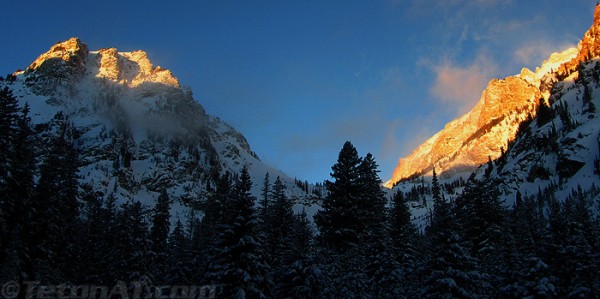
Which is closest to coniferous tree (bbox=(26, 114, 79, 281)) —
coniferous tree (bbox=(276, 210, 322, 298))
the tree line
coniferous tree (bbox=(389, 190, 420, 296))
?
the tree line

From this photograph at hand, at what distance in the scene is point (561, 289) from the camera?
31328 mm

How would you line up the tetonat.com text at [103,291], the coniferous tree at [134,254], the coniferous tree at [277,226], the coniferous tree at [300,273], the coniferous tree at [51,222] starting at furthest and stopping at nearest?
1. the coniferous tree at [134,254]
2. the coniferous tree at [277,226]
3. the coniferous tree at [51,222]
4. the tetonat.com text at [103,291]
5. the coniferous tree at [300,273]

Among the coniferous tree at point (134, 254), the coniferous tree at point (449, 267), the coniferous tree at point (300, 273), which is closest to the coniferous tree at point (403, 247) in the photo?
the coniferous tree at point (449, 267)

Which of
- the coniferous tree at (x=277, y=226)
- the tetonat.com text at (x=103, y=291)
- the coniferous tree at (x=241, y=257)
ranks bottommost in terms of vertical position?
the tetonat.com text at (x=103, y=291)

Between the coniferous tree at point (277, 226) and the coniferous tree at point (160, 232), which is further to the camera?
the coniferous tree at point (160, 232)

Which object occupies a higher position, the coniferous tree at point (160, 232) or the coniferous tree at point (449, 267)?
the coniferous tree at point (160, 232)

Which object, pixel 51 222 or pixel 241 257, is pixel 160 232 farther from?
pixel 241 257

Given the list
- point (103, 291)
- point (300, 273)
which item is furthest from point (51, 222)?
point (300, 273)

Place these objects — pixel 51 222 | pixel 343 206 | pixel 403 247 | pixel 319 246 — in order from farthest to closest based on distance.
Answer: pixel 403 247 < pixel 51 222 < pixel 343 206 < pixel 319 246

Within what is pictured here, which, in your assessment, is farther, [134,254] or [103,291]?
[103,291]

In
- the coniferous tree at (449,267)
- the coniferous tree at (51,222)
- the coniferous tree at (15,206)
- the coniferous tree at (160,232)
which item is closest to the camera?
Answer: the coniferous tree at (449,267)

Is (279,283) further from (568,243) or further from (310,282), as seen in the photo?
(568,243)

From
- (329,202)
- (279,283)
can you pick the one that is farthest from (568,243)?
(279,283)

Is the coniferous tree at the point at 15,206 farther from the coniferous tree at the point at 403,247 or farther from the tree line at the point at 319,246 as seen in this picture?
the coniferous tree at the point at 403,247
